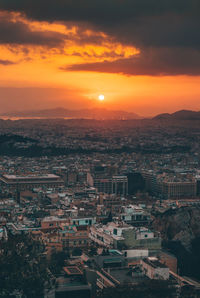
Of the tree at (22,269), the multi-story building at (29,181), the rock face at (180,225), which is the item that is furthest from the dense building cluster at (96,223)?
the rock face at (180,225)

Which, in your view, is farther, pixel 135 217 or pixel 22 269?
pixel 135 217

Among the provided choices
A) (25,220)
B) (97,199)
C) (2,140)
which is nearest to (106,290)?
(25,220)

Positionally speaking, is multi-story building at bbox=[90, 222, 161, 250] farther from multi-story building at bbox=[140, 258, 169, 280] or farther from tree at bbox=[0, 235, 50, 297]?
tree at bbox=[0, 235, 50, 297]

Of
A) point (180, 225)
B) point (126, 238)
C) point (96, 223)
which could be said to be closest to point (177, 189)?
point (180, 225)

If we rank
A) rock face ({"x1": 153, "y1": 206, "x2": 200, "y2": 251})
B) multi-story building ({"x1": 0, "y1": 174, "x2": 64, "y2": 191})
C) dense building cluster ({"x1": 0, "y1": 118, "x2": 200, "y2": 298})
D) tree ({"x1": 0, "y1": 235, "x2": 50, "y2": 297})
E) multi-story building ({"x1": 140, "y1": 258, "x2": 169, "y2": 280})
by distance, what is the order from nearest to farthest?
1. tree ({"x1": 0, "y1": 235, "x2": 50, "y2": 297})
2. multi-story building ({"x1": 140, "y1": 258, "x2": 169, "y2": 280})
3. dense building cluster ({"x1": 0, "y1": 118, "x2": 200, "y2": 298})
4. rock face ({"x1": 153, "y1": 206, "x2": 200, "y2": 251})
5. multi-story building ({"x1": 0, "y1": 174, "x2": 64, "y2": 191})

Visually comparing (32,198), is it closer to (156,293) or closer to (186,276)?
(186,276)

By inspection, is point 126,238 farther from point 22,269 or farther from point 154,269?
point 22,269

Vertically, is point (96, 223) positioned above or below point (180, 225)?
above

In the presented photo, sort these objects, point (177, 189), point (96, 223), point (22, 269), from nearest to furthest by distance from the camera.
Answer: point (22, 269) → point (96, 223) → point (177, 189)

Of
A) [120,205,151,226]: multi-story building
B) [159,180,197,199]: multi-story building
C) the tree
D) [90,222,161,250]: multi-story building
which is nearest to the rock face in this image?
[120,205,151,226]: multi-story building

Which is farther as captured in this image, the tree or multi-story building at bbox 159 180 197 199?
multi-story building at bbox 159 180 197 199
